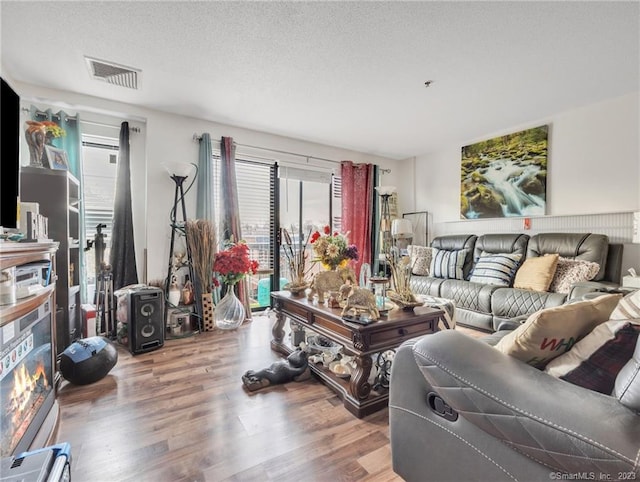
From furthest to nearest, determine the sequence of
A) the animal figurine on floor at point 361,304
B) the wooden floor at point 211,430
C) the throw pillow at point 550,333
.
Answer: the animal figurine on floor at point 361,304 → the wooden floor at point 211,430 → the throw pillow at point 550,333

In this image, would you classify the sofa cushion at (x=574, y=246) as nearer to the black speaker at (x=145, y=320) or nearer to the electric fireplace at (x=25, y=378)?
the black speaker at (x=145, y=320)

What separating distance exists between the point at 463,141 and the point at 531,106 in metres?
1.15

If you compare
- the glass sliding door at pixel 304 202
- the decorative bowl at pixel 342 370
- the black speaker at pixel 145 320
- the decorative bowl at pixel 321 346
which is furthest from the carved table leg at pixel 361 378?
the glass sliding door at pixel 304 202

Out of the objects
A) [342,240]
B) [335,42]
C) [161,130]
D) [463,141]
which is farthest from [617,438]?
[463,141]

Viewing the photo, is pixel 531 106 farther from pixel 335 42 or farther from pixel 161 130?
pixel 161 130

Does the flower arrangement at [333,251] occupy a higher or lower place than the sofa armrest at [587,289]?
higher

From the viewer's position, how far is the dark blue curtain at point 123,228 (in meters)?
3.10

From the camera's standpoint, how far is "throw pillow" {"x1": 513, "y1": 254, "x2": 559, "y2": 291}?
2.85m

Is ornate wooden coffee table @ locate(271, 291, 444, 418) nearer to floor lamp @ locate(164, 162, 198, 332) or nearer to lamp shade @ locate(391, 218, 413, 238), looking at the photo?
floor lamp @ locate(164, 162, 198, 332)

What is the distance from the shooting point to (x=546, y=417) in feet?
2.26

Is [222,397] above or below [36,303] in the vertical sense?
below

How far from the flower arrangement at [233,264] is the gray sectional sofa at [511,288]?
2.24 metres

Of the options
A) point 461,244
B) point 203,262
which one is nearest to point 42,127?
point 203,262

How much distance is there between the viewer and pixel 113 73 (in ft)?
8.04
